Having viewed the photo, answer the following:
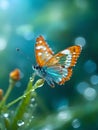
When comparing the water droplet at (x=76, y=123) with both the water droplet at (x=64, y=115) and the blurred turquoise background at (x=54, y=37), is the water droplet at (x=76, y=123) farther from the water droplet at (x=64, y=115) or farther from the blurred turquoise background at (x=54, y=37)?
the blurred turquoise background at (x=54, y=37)

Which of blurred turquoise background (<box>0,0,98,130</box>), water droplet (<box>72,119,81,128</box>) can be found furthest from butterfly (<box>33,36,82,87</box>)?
blurred turquoise background (<box>0,0,98,130</box>)

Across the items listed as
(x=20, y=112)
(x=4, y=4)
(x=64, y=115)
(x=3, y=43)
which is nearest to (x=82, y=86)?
(x=64, y=115)

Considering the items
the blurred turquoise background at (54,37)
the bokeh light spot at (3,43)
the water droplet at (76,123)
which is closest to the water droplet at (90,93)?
the blurred turquoise background at (54,37)

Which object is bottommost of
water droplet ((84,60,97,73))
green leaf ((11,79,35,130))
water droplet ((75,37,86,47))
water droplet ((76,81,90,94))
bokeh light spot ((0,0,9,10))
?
green leaf ((11,79,35,130))

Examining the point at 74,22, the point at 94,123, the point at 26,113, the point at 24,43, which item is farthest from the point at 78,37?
the point at 26,113

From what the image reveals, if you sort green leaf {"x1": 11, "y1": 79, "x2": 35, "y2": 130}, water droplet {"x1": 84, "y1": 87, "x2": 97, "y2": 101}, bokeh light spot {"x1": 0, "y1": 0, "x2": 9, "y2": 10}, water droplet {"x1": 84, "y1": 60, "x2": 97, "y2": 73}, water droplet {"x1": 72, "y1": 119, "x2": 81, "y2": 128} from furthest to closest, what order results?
1. bokeh light spot {"x1": 0, "y1": 0, "x2": 9, "y2": 10}
2. water droplet {"x1": 84, "y1": 60, "x2": 97, "y2": 73}
3. water droplet {"x1": 84, "y1": 87, "x2": 97, "y2": 101}
4. water droplet {"x1": 72, "y1": 119, "x2": 81, "y2": 128}
5. green leaf {"x1": 11, "y1": 79, "x2": 35, "y2": 130}

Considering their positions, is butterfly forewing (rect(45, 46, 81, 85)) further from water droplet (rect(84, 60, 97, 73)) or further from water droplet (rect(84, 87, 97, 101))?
water droplet (rect(84, 60, 97, 73))
